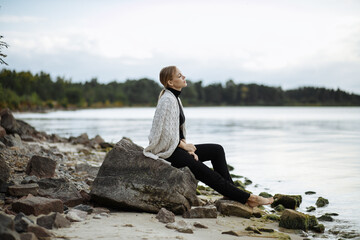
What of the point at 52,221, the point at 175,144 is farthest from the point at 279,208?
the point at 52,221

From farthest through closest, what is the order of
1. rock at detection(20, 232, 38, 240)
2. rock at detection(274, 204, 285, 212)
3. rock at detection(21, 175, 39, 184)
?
rock at detection(274, 204, 285, 212) → rock at detection(21, 175, 39, 184) → rock at detection(20, 232, 38, 240)

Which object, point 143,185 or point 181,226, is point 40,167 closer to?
point 143,185

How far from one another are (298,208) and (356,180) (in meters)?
3.84

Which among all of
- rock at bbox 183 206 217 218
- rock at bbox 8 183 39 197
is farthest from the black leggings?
rock at bbox 8 183 39 197

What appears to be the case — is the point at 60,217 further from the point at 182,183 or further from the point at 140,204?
the point at 182,183

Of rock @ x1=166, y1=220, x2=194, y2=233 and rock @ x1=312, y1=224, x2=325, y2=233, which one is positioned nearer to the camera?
rock @ x1=166, y1=220, x2=194, y2=233

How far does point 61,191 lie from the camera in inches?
234

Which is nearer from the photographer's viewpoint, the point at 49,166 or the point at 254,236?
the point at 254,236

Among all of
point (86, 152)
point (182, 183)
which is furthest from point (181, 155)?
point (86, 152)

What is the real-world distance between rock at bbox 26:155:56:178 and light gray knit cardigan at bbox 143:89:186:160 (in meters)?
2.36

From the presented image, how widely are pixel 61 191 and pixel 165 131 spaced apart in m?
1.80

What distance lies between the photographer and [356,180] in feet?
34.7

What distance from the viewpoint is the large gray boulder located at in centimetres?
564

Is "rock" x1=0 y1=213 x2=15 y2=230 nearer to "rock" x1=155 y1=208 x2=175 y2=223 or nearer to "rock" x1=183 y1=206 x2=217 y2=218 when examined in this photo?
"rock" x1=155 y1=208 x2=175 y2=223
